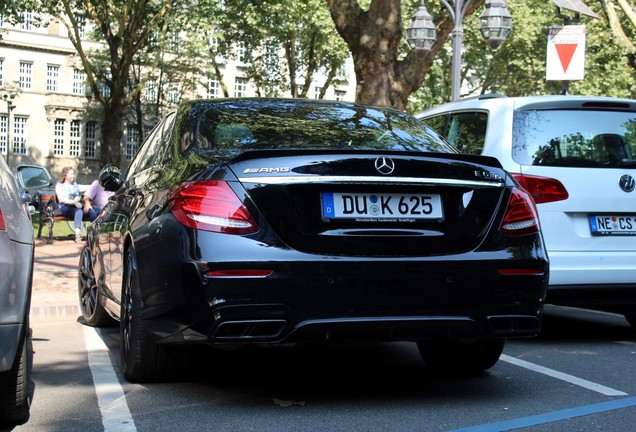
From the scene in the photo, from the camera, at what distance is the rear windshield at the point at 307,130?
518cm

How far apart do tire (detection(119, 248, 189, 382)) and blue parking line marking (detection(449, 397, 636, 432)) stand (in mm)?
1688

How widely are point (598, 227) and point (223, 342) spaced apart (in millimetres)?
3537

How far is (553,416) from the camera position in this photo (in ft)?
15.7

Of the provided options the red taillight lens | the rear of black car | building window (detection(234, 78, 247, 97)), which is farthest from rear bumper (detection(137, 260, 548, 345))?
building window (detection(234, 78, 247, 97))

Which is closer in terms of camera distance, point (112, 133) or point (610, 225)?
point (610, 225)

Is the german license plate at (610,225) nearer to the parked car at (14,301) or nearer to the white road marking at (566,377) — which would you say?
the white road marking at (566,377)

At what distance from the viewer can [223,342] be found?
181 inches

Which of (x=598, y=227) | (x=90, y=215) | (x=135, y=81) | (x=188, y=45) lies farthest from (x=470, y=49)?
(x=598, y=227)

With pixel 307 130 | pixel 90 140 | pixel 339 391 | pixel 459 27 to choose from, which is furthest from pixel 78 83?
pixel 339 391

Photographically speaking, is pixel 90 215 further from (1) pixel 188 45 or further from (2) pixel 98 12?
(1) pixel 188 45

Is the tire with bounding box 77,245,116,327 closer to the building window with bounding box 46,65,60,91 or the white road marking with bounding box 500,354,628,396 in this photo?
the white road marking with bounding box 500,354,628,396

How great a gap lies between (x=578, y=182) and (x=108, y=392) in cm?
364

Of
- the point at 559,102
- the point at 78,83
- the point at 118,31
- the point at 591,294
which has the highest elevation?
the point at 118,31

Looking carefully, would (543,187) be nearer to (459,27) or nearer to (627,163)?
(627,163)
